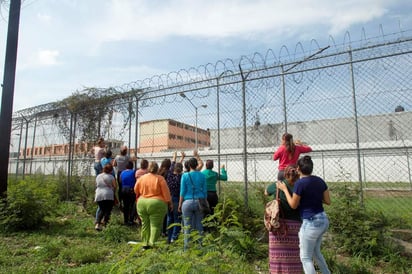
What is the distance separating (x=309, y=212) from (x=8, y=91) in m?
7.40

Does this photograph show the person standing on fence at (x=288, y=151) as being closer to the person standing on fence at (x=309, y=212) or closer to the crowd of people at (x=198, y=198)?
the crowd of people at (x=198, y=198)

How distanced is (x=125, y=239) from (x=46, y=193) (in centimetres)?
255

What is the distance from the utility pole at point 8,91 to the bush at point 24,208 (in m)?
0.51

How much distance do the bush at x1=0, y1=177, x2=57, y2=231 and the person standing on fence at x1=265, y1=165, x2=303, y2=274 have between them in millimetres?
5524

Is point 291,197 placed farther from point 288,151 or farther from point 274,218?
point 288,151

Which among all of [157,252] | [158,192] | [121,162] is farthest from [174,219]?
[157,252]

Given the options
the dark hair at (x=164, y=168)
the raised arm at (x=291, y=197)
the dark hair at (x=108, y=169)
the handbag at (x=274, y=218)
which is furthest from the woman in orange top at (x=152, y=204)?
the raised arm at (x=291, y=197)

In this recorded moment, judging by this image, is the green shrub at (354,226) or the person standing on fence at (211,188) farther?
the person standing on fence at (211,188)

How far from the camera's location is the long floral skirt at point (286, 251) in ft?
11.9

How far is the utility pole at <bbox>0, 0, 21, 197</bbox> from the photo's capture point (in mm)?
7211

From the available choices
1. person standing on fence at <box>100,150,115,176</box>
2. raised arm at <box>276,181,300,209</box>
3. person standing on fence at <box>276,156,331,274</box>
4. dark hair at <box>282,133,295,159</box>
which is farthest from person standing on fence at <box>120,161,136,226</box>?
A: person standing on fence at <box>276,156,331,274</box>

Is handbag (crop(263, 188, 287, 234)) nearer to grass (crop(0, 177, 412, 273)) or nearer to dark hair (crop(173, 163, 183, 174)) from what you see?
grass (crop(0, 177, 412, 273))

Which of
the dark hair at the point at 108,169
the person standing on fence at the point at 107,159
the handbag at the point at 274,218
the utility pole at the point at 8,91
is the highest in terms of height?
the utility pole at the point at 8,91

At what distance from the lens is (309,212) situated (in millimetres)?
3434
